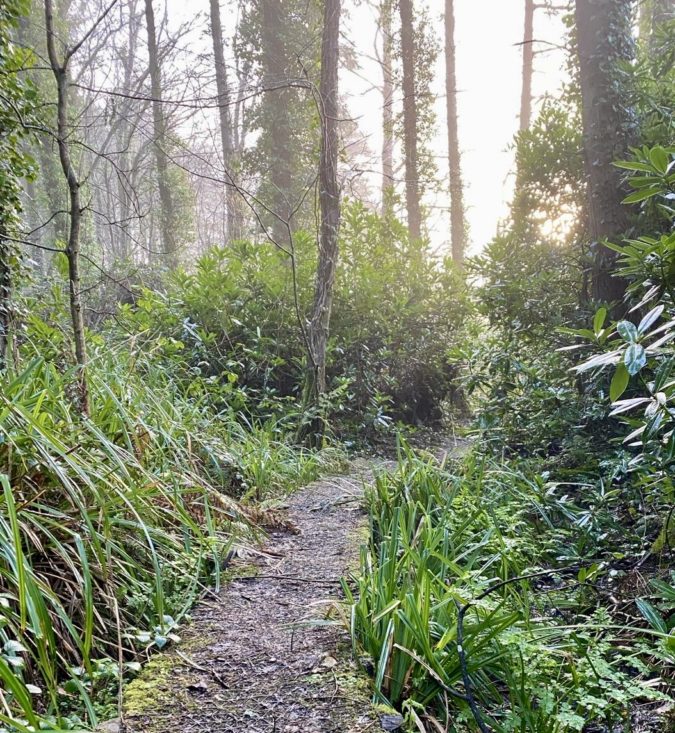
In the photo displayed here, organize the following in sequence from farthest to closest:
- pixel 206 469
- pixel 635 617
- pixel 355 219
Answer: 1. pixel 355 219
2. pixel 206 469
3. pixel 635 617

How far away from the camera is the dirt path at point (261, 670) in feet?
4.37

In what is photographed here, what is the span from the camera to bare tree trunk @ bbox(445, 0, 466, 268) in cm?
1247

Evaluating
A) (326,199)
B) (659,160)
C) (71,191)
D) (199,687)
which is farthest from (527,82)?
(199,687)

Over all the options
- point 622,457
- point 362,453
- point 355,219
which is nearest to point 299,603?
point 622,457

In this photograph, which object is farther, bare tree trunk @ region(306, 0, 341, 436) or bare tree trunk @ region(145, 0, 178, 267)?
bare tree trunk @ region(145, 0, 178, 267)

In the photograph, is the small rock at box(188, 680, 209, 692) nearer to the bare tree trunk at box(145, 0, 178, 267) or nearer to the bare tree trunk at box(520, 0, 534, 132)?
the bare tree trunk at box(145, 0, 178, 267)

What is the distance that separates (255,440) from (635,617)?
286 centimetres

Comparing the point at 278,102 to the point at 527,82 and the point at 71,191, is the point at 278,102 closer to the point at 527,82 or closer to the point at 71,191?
the point at 527,82

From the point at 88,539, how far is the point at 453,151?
12.9 m

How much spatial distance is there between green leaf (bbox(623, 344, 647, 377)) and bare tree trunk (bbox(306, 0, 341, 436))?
3.80 m

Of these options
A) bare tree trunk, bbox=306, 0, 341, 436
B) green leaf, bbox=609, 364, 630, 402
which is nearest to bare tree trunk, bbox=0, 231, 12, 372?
green leaf, bbox=609, 364, 630, 402

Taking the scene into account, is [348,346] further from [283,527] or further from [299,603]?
[299,603]

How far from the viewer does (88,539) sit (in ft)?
6.04

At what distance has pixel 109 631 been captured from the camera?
1.71 meters
